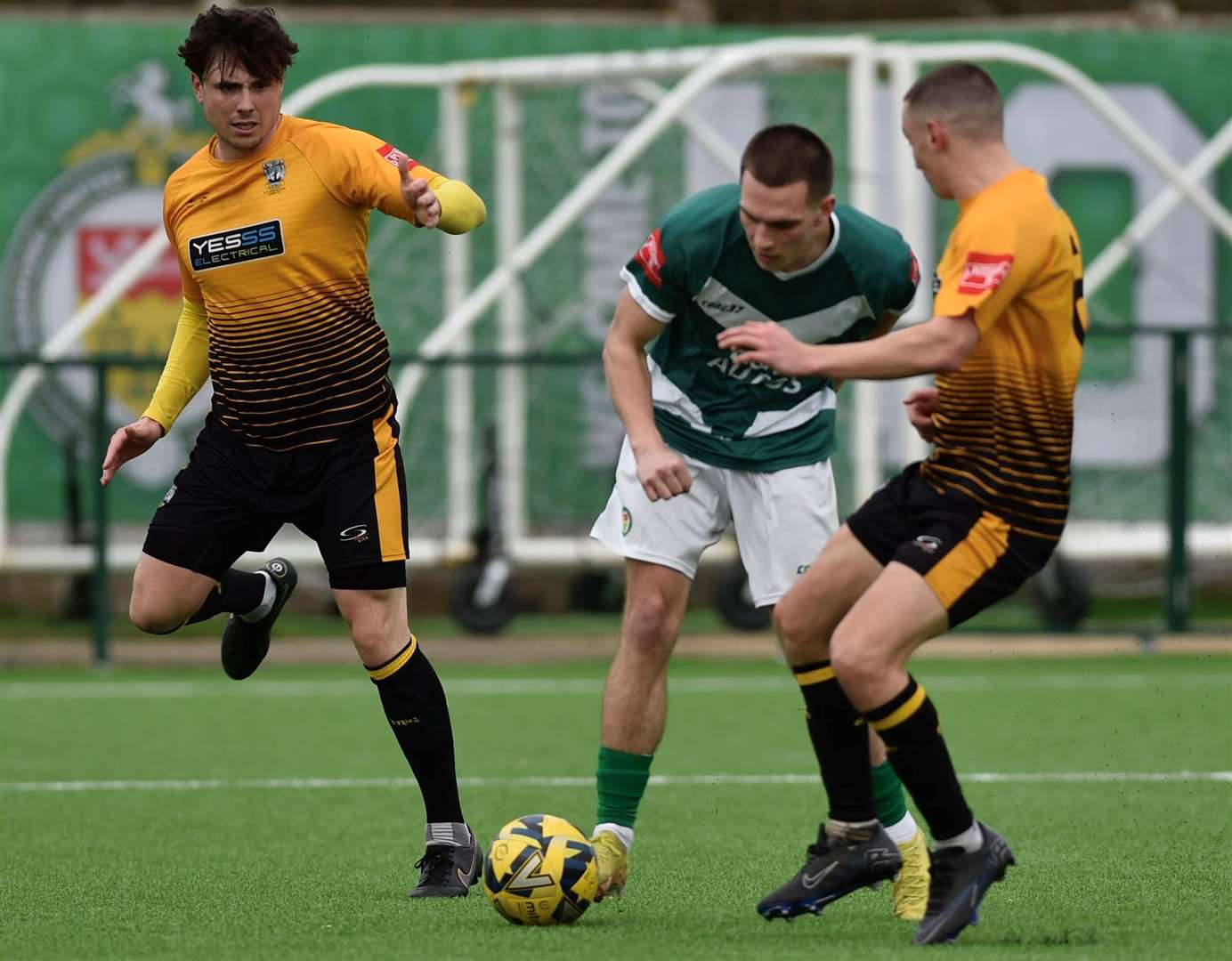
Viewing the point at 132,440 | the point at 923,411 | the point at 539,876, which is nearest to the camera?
the point at 539,876

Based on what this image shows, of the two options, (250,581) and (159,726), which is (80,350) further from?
(250,581)

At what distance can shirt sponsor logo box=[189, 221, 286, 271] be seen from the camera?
597 centimetres

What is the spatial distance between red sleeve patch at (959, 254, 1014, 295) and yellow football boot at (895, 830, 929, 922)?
159 cm

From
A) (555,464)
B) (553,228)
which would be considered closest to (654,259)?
(553,228)

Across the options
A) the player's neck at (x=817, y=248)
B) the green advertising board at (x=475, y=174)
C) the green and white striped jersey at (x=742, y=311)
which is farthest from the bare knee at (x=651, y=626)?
the green advertising board at (x=475, y=174)

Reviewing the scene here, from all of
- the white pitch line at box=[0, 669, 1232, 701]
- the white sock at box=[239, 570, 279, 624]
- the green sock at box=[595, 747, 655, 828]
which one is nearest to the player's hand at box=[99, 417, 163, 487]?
the white sock at box=[239, 570, 279, 624]

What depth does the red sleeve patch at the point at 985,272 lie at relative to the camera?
4.95 meters

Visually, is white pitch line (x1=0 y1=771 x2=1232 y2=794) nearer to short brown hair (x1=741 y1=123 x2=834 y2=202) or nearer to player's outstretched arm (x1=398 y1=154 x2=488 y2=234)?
player's outstretched arm (x1=398 y1=154 x2=488 y2=234)

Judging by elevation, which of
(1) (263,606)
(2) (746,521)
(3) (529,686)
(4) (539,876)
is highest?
(2) (746,521)

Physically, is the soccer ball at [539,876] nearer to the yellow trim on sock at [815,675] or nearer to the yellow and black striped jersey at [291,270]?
the yellow trim on sock at [815,675]

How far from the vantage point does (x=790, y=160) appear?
5324mm

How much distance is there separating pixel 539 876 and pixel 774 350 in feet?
4.98

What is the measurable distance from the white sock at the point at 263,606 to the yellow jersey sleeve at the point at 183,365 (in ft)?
2.13

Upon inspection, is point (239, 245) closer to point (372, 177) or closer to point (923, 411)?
point (372, 177)
